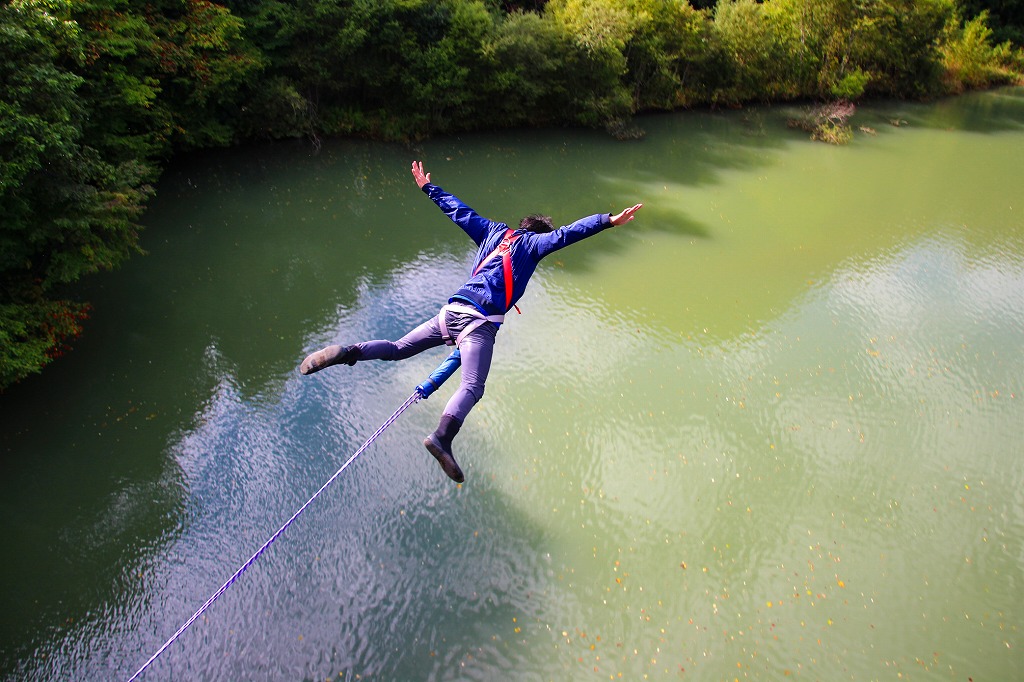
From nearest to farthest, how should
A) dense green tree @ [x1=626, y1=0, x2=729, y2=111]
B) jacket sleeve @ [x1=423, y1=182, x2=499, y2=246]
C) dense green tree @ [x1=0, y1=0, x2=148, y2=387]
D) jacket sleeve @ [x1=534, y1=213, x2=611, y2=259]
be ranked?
jacket sleeve @ [x1=534, y1=213, x2=611, y2=259] < jacket sleeve @ [x1=423, y1=182, x2=499, y2=246] < dense green tree @ [x1=0, y1=0, x2=148, y2=387] < dense green tree @ [x1=626, y1=0, x2=729, y2=111]

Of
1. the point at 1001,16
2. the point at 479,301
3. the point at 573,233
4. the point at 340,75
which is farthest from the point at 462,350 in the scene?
the point at 1001,16

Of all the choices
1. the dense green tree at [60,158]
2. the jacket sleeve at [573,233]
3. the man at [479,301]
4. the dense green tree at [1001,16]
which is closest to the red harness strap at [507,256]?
the man at [479,301]

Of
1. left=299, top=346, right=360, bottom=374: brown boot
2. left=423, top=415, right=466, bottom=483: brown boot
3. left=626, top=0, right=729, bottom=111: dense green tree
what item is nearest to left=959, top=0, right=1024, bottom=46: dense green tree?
left=626, top=0, right=729, bottom=111: dense green tree

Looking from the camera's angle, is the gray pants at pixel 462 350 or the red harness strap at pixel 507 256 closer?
the gray pants at pixel 462 350

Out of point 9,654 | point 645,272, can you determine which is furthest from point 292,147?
point 9,654

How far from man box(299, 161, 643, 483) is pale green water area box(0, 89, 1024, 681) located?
1846mm

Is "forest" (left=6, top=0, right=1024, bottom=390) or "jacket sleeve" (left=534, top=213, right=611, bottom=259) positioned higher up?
"jacket sleeve" (left=534, top=213, right=611, bottom=259)

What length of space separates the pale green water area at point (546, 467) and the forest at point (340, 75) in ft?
4.41

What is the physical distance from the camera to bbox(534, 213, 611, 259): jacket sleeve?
13.1 feet

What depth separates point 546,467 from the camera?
20.0ft

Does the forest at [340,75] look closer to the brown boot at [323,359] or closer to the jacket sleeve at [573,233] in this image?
the brown boot at [323,359]

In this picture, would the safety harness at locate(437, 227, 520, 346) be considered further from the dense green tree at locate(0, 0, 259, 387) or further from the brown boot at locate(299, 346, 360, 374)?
the dense green tree at locate(0, 0, 259, 387)

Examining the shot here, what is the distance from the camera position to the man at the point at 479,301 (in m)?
4.07

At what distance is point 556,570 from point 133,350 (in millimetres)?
5198
